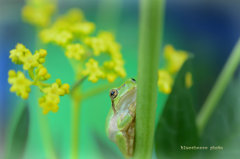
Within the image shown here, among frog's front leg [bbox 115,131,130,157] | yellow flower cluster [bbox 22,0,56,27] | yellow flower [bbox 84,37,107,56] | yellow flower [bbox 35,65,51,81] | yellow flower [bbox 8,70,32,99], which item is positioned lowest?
frog's front leg [bbox 115,131,130,157]

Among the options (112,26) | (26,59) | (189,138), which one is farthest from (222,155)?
(112,26)

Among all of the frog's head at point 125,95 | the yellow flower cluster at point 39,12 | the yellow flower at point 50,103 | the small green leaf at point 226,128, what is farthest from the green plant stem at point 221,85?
the yellow flower cluster at point 39,12

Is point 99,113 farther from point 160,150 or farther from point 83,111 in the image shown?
point 160,150

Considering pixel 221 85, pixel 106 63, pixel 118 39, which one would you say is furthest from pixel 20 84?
pixel 118 39

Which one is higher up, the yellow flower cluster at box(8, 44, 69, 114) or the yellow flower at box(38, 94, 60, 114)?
the yellow flower cluster at box(8, 44, 69, 114)

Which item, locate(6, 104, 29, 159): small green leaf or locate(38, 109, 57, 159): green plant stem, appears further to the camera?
locate(38, 109, 57, 159): green plant stem

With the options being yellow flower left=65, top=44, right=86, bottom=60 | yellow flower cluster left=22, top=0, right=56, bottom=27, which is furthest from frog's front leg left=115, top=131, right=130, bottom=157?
yellow flower cluster left=22, top=0, right=56, bottom=27

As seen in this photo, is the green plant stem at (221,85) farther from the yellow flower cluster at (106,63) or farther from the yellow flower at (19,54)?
the yellow flower at (19,54)

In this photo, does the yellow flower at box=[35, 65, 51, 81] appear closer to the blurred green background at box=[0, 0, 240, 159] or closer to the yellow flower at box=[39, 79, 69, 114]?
the yellow flower at box=[39, 79, 69, 114]
